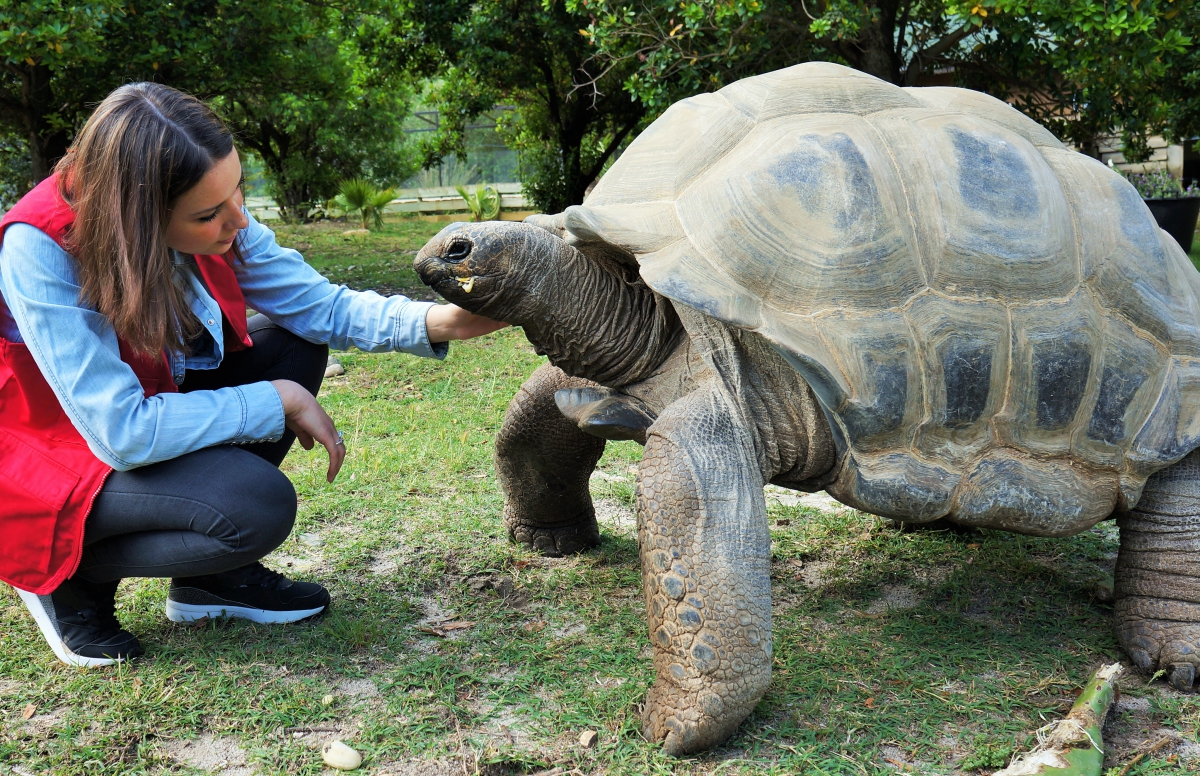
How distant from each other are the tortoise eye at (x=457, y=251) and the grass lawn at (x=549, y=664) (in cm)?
107

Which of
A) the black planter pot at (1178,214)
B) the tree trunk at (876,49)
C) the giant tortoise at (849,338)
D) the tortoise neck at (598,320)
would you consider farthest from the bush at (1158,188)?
the tortoise neck at (598,320)

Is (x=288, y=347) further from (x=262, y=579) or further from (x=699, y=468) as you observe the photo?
(x=699, y=468)

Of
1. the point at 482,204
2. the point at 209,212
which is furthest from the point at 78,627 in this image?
the point at 482,204

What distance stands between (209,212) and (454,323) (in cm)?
73

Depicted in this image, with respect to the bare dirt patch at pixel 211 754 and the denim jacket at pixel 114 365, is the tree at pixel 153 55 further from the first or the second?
the bare dirt patch at pixel 211 754

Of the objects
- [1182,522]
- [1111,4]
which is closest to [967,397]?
[1182,522]

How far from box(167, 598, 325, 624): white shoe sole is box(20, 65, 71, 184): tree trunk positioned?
18.6 ft

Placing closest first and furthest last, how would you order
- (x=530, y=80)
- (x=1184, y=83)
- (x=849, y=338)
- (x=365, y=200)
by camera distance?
(x=849, y=338) < (x=1184, y=83) < (x=530, y=80) < (x=365, y=200)

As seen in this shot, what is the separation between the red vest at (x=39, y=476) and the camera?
2221 millimetres

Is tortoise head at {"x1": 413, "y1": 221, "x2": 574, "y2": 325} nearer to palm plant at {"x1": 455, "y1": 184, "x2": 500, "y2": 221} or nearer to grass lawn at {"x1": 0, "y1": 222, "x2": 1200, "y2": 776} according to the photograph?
grass lawn at {"x1": 0, "y1": 222, "x2": 1200, "y2": 776}

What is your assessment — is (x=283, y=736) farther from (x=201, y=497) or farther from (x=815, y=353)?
(x=815, y=353)

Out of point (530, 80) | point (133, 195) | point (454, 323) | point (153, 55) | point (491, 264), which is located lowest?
point (454, 323)

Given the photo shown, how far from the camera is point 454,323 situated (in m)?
2.69

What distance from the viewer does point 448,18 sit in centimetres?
1116
